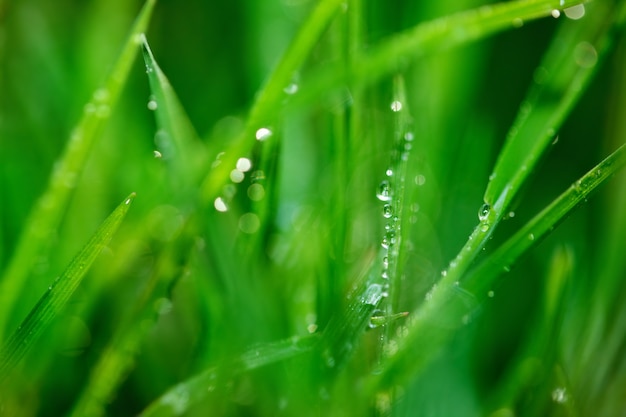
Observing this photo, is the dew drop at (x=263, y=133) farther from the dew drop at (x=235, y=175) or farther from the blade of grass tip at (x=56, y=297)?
the blade of grass tip at (x=56, y=297)

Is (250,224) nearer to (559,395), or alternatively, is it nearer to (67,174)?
(67,174)

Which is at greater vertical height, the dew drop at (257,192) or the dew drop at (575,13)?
the dew drop at (575,13)

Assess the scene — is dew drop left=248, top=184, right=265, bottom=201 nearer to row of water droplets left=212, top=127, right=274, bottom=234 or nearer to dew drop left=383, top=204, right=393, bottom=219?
row of water droplets left=212, top=127, right=274, bottom=234

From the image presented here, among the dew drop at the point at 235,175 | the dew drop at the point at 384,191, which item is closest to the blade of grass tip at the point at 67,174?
the dew drop at the point at 235,175

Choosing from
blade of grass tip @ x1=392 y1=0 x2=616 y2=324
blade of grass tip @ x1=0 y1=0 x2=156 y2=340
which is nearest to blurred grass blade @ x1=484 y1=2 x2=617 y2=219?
blade of grass tip @ x1=392 y1=0 x2=616 y2=324

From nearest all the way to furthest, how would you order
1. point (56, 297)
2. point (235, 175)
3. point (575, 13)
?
point (56, 297), point (235, 175), point (575, 13)

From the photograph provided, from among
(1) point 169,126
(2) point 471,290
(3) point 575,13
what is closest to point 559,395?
(2) point 471,290
